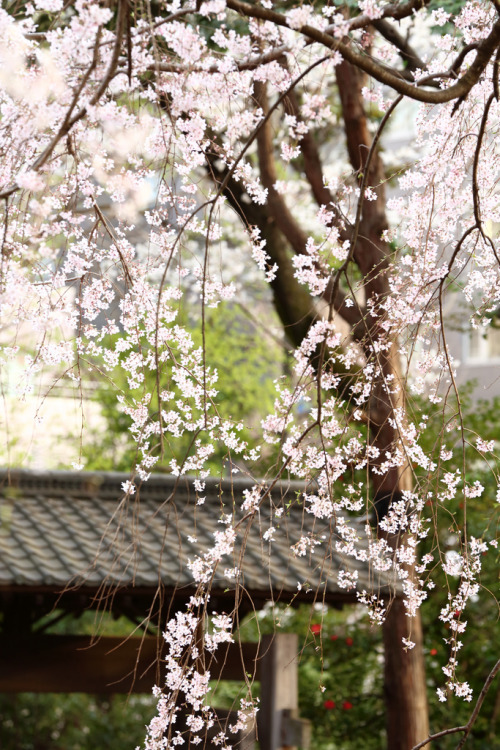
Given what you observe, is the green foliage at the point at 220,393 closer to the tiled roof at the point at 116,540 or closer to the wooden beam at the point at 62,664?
the tiled roof at the point at 116,540

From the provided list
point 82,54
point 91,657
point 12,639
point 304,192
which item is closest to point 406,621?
point 91,657

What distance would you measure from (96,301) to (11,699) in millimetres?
6840

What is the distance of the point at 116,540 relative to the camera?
425cm

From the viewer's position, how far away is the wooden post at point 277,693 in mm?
4785

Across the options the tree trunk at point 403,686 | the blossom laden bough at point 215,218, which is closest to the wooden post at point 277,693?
the tree trunk at point 403,686

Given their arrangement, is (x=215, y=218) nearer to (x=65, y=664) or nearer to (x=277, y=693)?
(x=65, y=664)

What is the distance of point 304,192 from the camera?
980cm

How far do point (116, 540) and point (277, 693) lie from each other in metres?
1.30

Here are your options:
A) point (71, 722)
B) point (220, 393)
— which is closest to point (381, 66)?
point (220, 393)

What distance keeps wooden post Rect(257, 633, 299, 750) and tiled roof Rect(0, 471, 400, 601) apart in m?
0.45

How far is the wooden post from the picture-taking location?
4785 mm

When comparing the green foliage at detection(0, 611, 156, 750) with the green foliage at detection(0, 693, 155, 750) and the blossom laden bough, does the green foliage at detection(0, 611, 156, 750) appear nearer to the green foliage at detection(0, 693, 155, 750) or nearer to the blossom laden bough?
the green foliage at detection(0, 693, 155, 750)

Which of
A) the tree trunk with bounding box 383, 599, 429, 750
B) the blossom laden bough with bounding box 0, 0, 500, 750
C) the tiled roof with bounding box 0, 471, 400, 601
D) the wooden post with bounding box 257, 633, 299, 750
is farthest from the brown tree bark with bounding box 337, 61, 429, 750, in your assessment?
the blossom laden bough with bounding box 0, 0, 500, 750

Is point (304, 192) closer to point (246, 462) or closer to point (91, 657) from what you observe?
point (246, 462)
